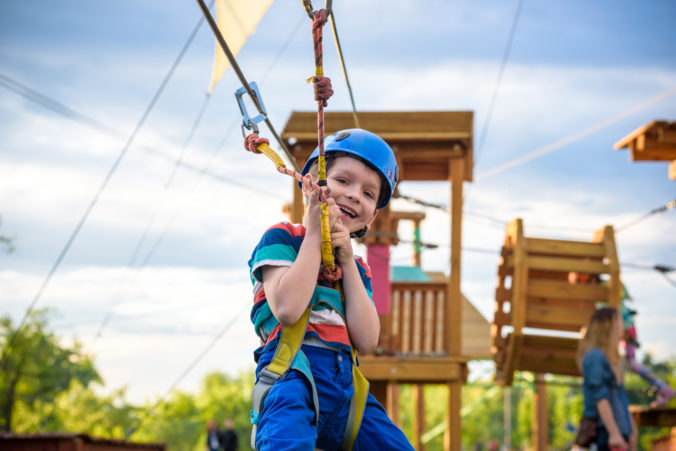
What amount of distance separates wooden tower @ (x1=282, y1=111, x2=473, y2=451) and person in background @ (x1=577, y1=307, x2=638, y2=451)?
3350 millimetres

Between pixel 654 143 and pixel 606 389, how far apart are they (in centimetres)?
428

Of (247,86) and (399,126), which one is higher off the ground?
(399,126)

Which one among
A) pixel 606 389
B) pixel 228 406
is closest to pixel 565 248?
pixel 606 389

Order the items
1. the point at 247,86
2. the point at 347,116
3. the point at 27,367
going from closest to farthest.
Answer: the point at 247,86
the point at 347,116
the point at 27,367

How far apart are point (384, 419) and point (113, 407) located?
5277 centimetres

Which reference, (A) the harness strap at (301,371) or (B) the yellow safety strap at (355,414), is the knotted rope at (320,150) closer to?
(A) the harness strap at (301,371)

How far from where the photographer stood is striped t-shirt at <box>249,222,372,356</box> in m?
2.44

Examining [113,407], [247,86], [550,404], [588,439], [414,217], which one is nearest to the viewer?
[247,86]

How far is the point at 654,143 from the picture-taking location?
29.1 feet

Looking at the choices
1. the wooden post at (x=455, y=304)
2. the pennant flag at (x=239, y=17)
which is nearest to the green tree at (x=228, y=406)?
the wooden post at (x=455, y=304)

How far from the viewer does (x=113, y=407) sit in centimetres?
5175

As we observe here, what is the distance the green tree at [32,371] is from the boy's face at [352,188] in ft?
110

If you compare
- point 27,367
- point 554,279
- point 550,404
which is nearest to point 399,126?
point 554,279

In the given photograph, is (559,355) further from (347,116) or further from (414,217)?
(347,116)
